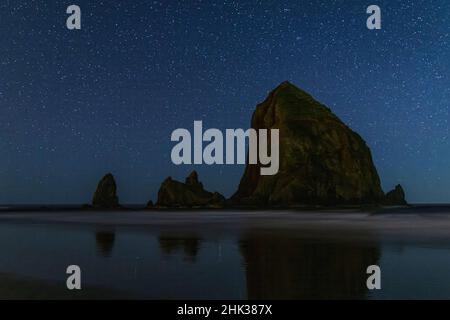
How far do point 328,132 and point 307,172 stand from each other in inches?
919

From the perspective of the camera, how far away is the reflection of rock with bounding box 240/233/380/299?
1268cm

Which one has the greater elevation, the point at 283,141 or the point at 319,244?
the point at 283,141

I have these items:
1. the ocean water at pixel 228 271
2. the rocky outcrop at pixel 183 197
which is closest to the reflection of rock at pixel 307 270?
the ocean water at pixel 228 271

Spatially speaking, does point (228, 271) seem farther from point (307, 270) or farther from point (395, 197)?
point (395, 197)

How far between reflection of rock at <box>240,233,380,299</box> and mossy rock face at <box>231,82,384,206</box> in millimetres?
118909

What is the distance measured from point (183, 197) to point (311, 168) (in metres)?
38.2

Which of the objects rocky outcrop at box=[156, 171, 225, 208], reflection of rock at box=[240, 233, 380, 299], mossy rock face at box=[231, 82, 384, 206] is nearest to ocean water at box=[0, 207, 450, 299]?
reflection of rock at box=[240, 233, 380, 299]

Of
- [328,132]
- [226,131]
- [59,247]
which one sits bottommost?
[59,247]

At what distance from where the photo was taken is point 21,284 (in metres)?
14.3

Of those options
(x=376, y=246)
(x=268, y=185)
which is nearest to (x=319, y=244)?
(x=376, y=246)

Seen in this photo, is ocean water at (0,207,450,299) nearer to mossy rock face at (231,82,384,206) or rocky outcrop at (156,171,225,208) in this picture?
mossy rock face at (231,82,384,206)

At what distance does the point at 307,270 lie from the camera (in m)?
16.3
